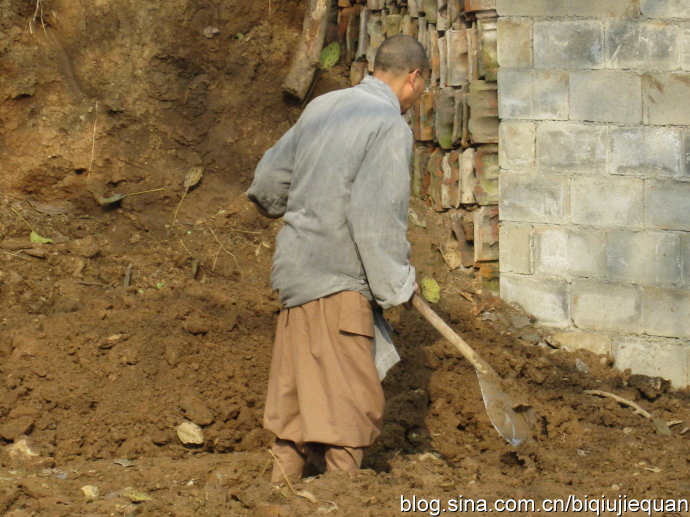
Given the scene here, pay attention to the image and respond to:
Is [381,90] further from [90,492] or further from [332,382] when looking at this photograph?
[90,492]

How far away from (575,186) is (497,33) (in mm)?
1031

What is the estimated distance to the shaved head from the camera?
4.30m

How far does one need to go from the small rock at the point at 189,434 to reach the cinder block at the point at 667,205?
9.39 ft

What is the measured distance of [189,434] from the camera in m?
5.05

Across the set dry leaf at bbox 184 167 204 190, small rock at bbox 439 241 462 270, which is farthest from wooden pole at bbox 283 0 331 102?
small rock at bbox 439 241 462 270

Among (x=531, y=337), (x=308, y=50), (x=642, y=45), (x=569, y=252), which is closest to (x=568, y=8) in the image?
(x=642, y=45)

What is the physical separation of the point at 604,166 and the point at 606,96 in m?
0.41

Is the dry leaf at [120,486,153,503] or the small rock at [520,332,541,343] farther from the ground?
the small rock at [520,332,541,343]

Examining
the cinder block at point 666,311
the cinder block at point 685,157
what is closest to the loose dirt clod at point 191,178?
the cinder block at point 666,311

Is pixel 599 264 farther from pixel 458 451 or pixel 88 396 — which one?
pixel 88 396

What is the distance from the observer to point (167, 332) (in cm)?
554

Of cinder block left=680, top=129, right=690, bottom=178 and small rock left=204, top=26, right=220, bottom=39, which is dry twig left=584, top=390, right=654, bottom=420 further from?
small rock left=204, top=26, right=220, bottom=39

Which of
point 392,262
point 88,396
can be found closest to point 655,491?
point 392,262

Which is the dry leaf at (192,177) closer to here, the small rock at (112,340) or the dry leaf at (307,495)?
the small rock at (112,340)
